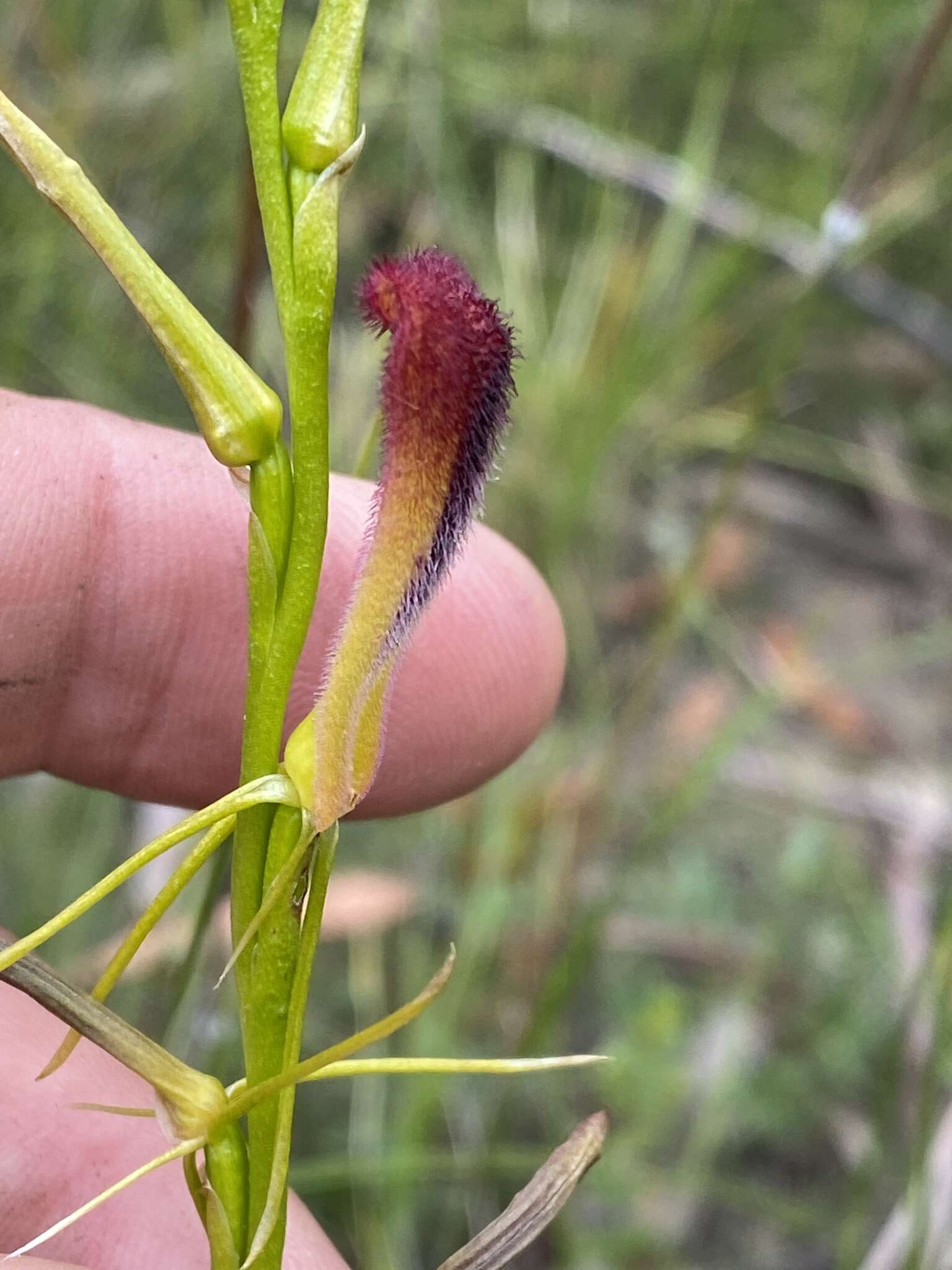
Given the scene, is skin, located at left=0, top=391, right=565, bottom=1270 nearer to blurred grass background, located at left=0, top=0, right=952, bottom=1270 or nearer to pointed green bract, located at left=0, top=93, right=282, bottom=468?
blurred grass background, located at left=0, top=0, right=952, bottom=1270

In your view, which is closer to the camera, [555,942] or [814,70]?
[555,942]

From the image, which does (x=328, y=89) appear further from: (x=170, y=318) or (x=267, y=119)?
(x=170, y=318)

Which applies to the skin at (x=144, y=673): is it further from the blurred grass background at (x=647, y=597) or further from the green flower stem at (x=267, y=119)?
the green flower stem at (x=267, y=119)

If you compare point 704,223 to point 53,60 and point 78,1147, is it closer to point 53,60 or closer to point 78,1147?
point 53,60

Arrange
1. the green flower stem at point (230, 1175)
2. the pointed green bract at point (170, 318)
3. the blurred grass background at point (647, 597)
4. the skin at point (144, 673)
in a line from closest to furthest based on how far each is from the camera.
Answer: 1. the pointed green bract at point (170, 318)
2. the green flower stem at point (230, 1175)
3. the skin at point (144, 673)
4. the blurred grass background at point (647, 597)

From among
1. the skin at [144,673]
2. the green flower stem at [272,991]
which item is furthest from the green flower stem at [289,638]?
the skin at [144,673]

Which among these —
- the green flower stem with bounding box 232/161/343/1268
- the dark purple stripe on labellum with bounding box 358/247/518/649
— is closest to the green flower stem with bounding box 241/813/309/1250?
the green flower stem with bounding box 232/161/343/1268

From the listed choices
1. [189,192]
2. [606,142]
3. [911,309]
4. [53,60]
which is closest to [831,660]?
[911,309]
